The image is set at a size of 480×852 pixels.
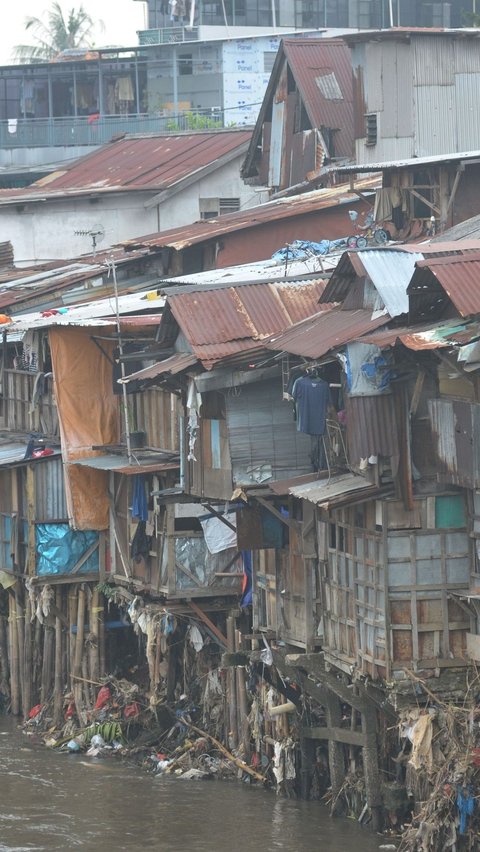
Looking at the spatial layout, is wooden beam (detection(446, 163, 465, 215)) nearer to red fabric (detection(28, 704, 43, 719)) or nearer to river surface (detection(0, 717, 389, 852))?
river surface (detection(0, 717, 389, 852))

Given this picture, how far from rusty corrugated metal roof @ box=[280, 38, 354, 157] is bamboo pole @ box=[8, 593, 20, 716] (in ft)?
42.3

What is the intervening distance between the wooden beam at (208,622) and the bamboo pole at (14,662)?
21.7ft

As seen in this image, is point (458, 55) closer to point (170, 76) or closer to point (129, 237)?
point (129, 237)

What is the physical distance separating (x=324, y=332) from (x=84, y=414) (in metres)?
8.68

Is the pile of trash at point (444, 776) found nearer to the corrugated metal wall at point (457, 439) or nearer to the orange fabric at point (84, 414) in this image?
the corrugated metal wall at point (457, 439)

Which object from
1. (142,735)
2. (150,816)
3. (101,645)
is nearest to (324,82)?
(101,645)

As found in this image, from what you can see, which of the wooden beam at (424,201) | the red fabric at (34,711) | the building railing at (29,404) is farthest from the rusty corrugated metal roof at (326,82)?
the red fabric at (34,711)

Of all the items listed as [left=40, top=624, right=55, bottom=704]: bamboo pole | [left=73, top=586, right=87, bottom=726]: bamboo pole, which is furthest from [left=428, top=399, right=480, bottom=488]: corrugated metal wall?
[left=40, top=624, right=55, bottom=704]: bamboo pole

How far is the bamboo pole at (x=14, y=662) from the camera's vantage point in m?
31.1

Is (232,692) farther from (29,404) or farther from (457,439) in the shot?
(29,404)

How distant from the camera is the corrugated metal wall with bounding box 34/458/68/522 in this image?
29.4 meters

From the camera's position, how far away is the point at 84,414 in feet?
94.2

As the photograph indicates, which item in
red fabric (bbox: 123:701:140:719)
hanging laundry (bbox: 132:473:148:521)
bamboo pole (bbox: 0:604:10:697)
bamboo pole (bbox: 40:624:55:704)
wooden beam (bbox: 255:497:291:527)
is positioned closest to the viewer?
wooden beam (bbox: 255:497:291:527)

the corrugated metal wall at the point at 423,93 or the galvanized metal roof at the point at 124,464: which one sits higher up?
the corrugated metal wall at the point at 423,93
